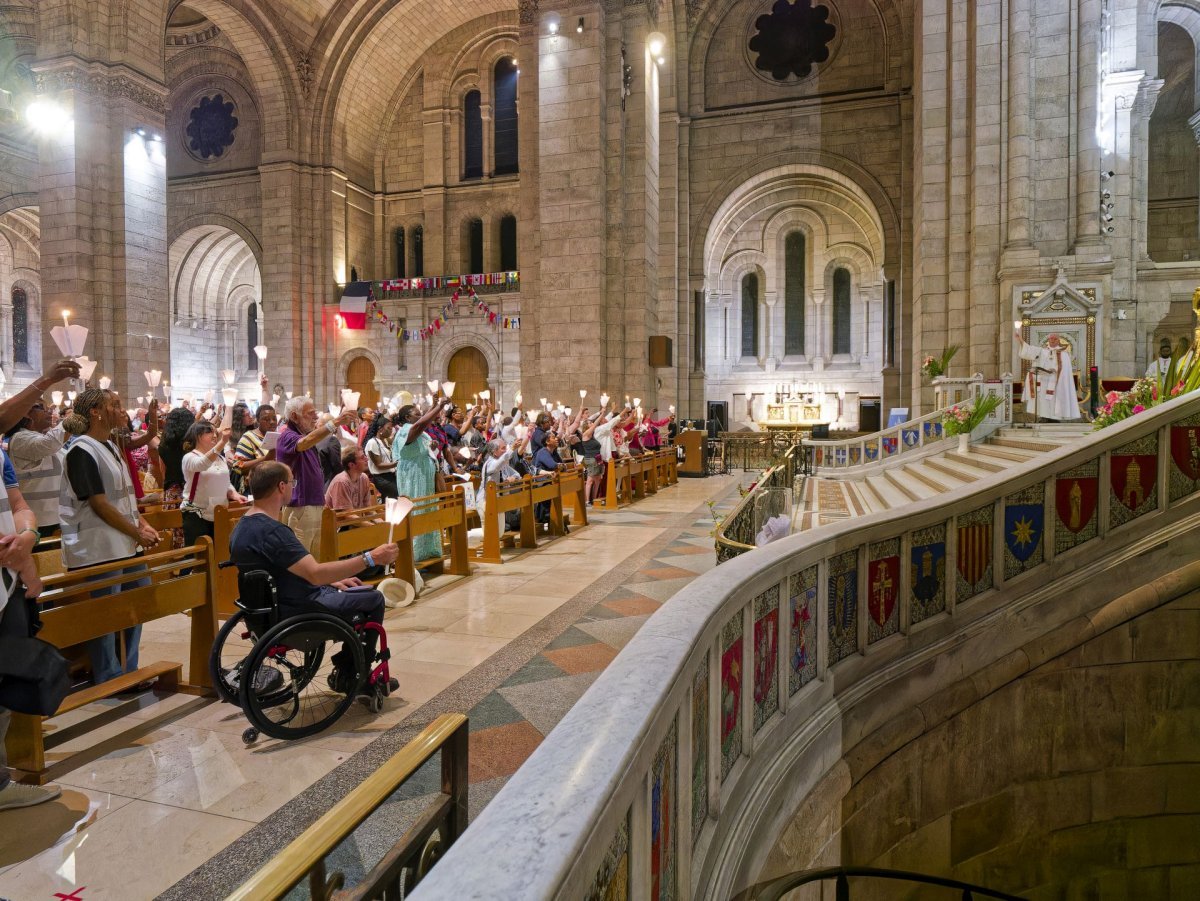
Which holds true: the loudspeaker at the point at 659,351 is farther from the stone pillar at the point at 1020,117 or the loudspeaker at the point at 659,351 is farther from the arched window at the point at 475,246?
the arched window at the point at 475,246

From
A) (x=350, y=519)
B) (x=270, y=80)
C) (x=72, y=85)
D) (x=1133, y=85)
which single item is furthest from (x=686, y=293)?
(x=350, y=519)

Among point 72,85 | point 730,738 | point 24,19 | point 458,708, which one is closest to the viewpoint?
point 730,738

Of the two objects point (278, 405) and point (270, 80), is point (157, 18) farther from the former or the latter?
point (278, 405)

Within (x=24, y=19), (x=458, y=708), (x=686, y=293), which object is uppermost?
(x=24, y=19)

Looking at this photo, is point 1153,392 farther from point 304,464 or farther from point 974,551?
point 304,464

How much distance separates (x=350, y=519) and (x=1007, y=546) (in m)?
4.95

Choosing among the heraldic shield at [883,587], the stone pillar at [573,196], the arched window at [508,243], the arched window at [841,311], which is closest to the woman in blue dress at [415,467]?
the heraldic shield at [883,587]

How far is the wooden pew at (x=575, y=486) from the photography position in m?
9.96

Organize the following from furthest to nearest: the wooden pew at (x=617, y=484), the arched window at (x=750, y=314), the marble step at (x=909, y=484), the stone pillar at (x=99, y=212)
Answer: the arched window at (x=750, y=314) < the stone pillar at (x=99, y=212) < the wooden pew at (x=617, y=484) < the marble step at (x=909, y=484)

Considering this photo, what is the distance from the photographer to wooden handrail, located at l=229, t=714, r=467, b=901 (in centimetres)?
109

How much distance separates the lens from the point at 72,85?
15133 mm

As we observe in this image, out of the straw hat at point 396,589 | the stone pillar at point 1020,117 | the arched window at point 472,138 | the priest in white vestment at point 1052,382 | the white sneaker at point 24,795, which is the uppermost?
the arched window at point 472,138

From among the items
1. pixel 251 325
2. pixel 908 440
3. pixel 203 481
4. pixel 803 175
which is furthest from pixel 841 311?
pixel 203 481

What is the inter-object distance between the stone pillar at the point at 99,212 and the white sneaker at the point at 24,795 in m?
15.0
